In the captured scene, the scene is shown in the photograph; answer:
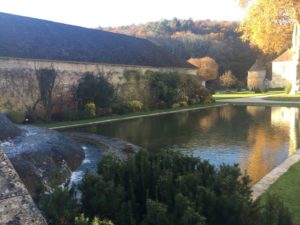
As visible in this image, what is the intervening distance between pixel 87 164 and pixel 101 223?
6633 millimetres

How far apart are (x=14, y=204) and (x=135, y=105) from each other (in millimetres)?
23293

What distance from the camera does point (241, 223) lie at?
337cm

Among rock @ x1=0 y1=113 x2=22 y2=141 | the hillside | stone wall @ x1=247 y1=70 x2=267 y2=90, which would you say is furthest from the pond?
stone wall @ x1=247 y1=70 x2=267 y2=90

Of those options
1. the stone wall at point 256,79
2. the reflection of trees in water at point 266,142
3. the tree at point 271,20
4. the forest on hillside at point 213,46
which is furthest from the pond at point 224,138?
the forest on hillside at point 213,46

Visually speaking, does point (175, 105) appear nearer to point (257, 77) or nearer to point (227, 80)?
point (227, 80)

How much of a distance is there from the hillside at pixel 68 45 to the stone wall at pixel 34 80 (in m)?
0.48

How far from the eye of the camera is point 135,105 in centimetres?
2570

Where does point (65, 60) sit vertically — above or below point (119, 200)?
above

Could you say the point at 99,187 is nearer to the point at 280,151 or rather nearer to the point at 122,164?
the point at 122,164

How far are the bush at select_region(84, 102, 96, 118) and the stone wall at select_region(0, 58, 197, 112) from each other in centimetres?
155

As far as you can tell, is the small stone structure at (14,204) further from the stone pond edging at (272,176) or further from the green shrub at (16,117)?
the green shrub at (16,117)

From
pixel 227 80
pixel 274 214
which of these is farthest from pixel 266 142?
pixel 227 80

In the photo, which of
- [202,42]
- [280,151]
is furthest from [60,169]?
[202,42]

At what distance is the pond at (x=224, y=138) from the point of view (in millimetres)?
9817
